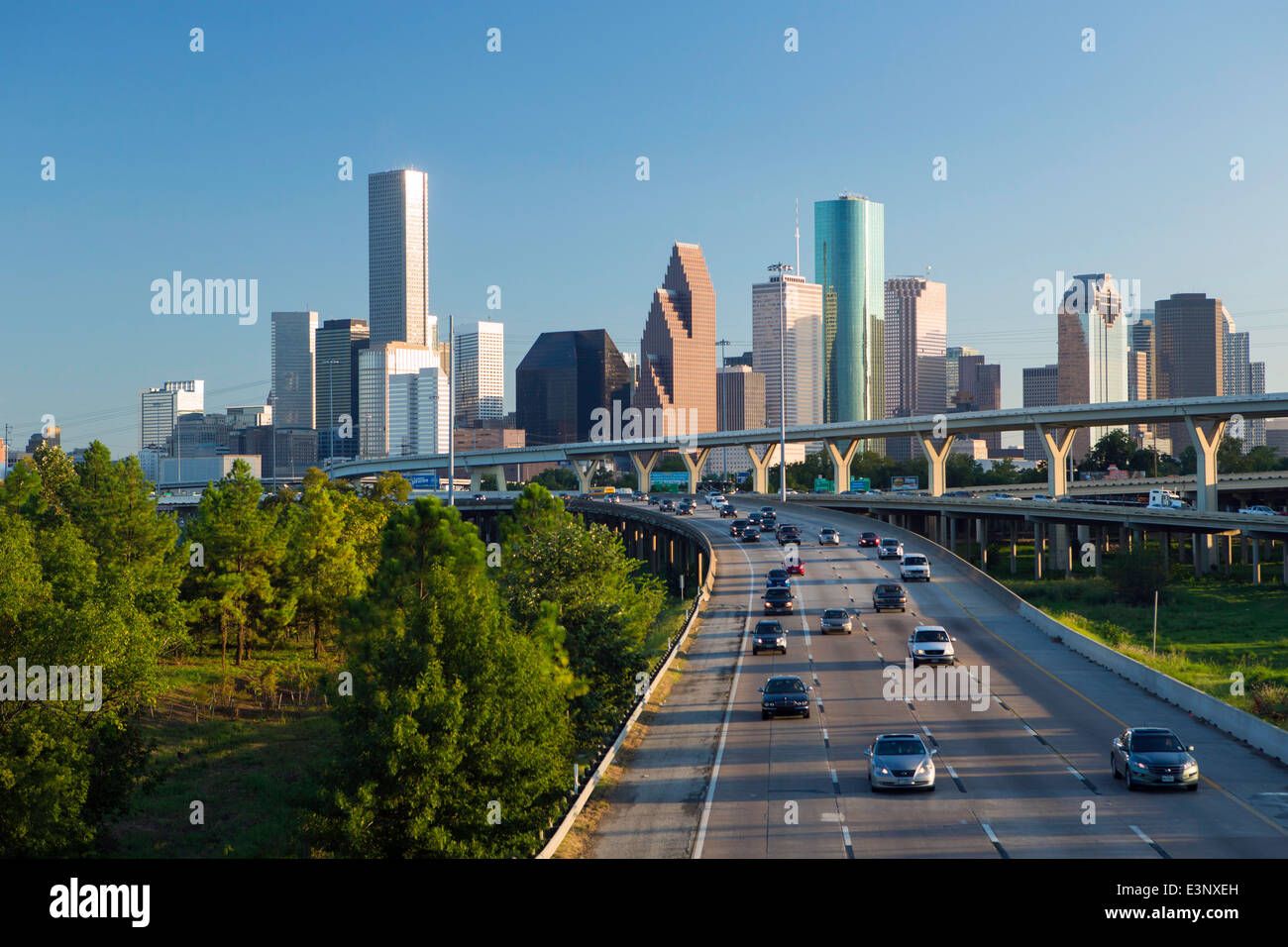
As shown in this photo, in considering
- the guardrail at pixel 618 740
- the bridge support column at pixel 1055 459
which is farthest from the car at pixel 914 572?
the bridge support column at pixel 1055 459

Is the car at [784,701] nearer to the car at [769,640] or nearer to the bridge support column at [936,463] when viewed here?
the car at [769,640]

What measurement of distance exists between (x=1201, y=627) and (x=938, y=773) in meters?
51.2

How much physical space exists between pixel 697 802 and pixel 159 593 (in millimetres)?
27052

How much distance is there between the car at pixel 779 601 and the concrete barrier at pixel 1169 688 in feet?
A: 36.4

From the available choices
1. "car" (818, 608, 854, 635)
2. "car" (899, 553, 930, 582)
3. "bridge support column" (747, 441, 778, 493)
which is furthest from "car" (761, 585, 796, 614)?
"bridge support column" (747, 441, 778, 493)

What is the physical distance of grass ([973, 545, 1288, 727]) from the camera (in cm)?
4209

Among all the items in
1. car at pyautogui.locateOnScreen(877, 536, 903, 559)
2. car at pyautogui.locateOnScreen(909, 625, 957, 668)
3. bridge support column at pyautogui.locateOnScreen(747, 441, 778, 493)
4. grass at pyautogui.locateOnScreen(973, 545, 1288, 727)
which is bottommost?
grass at pyautogui.locateOnScreen(973, 545, 1288, 727)

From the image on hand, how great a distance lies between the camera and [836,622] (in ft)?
172

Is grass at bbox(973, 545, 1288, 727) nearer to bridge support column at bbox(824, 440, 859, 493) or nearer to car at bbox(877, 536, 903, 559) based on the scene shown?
car at bbox(877, 536, 903, 559)

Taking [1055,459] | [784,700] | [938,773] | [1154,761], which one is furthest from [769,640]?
[1055,459]

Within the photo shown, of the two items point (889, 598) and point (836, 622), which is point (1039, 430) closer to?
point (889, 598)

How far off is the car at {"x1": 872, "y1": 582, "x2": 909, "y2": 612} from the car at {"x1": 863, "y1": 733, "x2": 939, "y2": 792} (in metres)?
31.7

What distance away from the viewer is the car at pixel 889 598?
5866cm
